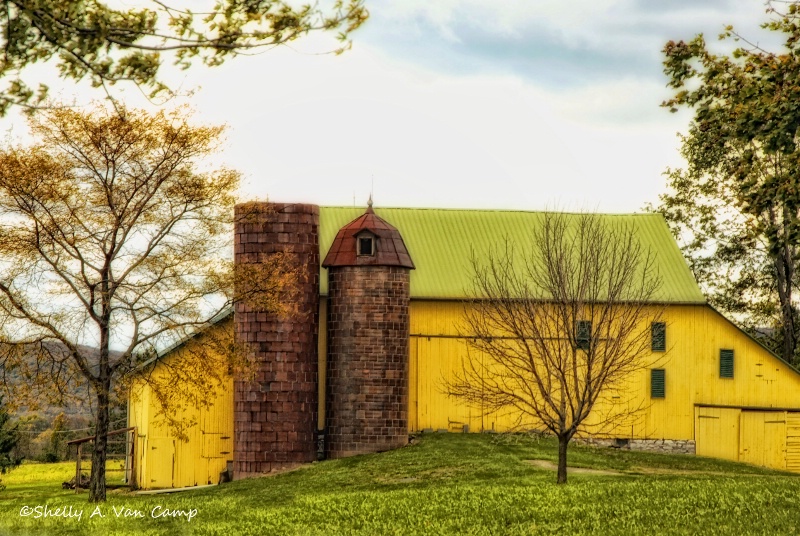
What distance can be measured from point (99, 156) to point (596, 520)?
16.2 meters

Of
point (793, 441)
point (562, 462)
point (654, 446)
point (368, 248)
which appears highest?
point (368, 248)

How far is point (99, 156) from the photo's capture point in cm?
2977

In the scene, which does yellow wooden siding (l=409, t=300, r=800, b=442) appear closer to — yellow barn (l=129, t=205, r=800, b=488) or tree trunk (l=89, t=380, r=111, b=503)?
yellow barn (l=129, t=205, r=800, b=488)

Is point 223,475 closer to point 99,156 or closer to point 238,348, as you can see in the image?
point 238,348

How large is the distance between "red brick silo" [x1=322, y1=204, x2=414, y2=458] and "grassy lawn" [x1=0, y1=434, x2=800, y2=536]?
226cm

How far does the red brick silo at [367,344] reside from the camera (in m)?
36.2

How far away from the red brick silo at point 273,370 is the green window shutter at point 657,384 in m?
12.2

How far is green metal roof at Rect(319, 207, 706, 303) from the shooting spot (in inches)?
1594

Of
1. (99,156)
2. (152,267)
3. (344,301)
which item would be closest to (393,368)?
(344,301)

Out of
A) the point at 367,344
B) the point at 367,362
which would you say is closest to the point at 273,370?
the point at 367,362

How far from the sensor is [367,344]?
36.5 m

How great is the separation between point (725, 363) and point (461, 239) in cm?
1050

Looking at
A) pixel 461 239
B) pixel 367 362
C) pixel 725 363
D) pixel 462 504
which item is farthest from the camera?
pixel 461 239

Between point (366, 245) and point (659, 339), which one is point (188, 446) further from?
point (659, 339)
